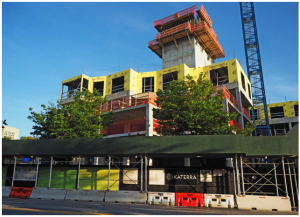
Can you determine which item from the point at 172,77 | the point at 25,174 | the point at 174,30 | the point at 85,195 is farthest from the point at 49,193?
the point at 174,30

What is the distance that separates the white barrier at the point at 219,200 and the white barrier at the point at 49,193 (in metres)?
10.1

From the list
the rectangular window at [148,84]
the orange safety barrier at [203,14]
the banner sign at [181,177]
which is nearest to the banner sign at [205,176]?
the banner sign at [181,177]

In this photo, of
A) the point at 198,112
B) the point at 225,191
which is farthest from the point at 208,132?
the point at 225,191

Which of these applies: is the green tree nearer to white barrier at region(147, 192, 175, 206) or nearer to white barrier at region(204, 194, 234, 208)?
white barrier at region(204, 194, 234, 208)

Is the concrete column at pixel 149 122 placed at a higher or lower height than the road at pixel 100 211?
higher

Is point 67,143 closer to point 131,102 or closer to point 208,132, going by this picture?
point 208,132

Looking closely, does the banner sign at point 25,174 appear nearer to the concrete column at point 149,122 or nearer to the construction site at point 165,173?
the construction site at point 165,173

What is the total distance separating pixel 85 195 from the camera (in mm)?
17453

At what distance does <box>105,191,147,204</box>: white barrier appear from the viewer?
16062 mm

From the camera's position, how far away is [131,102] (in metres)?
36.7

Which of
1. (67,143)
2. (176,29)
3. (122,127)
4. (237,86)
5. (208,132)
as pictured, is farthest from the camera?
(176,29)

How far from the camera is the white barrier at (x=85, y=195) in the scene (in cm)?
1717

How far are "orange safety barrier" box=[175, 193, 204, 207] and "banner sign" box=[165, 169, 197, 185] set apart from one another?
174 centimetres

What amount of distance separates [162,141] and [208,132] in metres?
7.01
